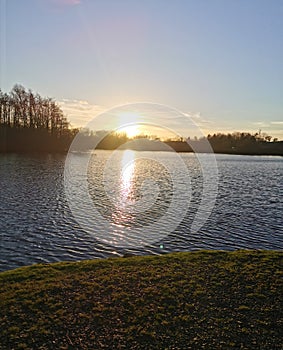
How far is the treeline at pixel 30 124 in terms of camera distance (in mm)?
76994

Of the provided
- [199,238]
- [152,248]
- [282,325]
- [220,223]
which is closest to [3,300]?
[282,325]

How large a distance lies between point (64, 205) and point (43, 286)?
1333cm

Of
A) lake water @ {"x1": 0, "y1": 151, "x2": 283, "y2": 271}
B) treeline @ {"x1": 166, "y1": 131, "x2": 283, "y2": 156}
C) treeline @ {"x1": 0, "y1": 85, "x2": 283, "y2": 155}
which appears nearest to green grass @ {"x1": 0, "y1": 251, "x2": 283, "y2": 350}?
lake water @ {"x1": 0, "y1": 151, "x2": 283, "y2": 271}

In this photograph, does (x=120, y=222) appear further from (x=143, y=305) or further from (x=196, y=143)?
(x=196, y=143)

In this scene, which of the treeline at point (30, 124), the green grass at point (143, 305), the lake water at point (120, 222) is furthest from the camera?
the treeline at point (30, 124)

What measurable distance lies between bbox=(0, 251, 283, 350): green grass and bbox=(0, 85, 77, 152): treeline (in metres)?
70.1

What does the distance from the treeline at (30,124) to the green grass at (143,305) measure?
70.1 m

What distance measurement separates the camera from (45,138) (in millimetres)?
83375

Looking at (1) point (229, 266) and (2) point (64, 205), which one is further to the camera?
(2) point (64, 205)

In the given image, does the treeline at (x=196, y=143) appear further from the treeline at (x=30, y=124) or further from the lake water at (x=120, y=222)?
the lake water at (x=120, y=222)

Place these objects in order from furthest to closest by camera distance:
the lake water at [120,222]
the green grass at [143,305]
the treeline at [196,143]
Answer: the treeline at [196,143], the lake water at [120,222], the green grass at [143,305]

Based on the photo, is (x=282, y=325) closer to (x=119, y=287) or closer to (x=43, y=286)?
(x=119, y=287)

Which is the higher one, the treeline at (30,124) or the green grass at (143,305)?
the treeline at (30,124)

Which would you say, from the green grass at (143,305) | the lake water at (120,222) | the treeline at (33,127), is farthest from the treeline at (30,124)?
the green grass at (143,305)
